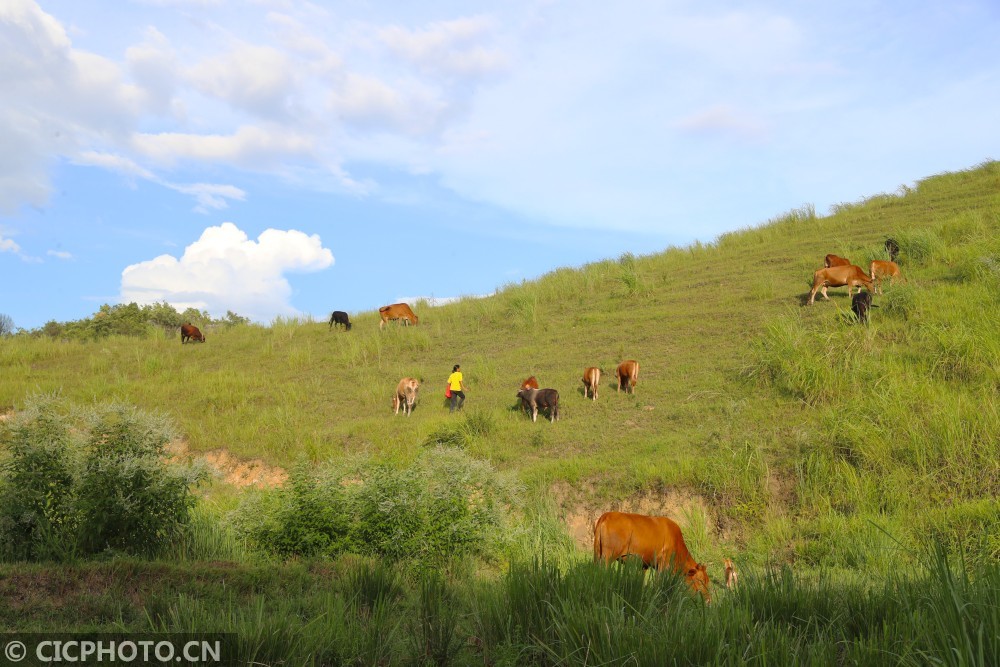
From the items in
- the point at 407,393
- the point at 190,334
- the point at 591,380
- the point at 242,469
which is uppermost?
the point at 190,334

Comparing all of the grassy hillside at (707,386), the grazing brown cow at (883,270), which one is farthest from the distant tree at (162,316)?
the grazing brown cow at (883,270)

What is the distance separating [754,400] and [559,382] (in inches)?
200

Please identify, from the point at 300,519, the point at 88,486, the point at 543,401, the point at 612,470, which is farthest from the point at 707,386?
the point at 88,486

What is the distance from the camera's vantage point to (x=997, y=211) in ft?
64.7

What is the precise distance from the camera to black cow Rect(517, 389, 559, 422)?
45.0 feet

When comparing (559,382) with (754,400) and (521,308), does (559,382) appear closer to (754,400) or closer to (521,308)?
(754,400)

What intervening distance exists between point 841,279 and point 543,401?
8931mm

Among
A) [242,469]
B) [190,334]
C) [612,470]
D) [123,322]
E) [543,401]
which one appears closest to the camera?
[612,470]

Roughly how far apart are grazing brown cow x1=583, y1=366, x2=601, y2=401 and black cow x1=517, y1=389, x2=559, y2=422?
3.64ft

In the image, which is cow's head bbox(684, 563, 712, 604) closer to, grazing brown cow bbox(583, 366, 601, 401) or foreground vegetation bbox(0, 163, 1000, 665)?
foreground vegetation bbox(0, 163, 1000, 665)

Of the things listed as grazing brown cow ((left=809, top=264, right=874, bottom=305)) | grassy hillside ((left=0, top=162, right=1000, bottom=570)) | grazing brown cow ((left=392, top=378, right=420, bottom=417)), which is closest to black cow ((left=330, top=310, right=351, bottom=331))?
grassy hillside ((left=0, top=162, right=1000, bottom=570))

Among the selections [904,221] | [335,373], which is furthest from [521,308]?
[904,221]

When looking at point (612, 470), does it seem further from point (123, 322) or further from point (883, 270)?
point (123, 322)

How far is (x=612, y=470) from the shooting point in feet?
35.9
